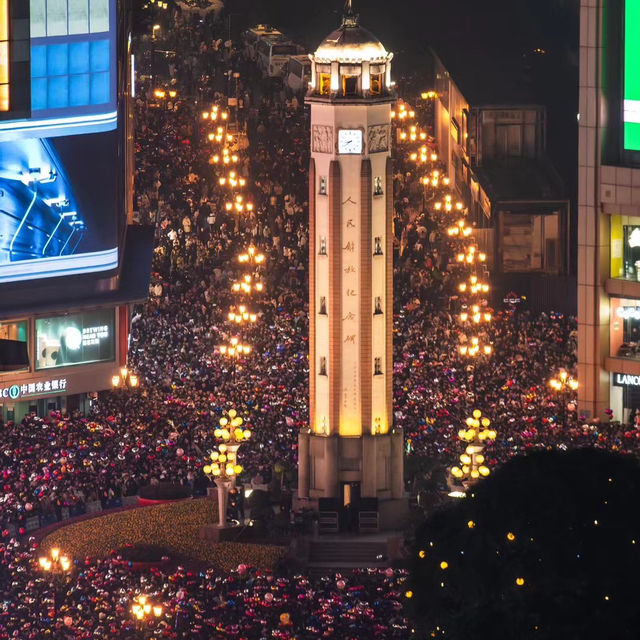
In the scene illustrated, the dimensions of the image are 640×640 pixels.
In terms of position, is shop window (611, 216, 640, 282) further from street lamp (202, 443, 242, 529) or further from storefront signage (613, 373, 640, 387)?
street lamp (202, 443, 242, 529)

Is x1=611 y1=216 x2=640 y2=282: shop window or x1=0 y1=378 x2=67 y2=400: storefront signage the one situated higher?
x1=611 y1=216 x2=640 y2=282: shop window

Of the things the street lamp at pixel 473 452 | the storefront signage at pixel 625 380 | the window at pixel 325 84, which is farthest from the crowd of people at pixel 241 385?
the window at pixel 325 84

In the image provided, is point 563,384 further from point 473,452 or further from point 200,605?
point 200,605

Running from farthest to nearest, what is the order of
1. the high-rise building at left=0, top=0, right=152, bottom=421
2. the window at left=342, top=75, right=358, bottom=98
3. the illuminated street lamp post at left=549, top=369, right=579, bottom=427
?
the illuminated street lamp post at left=549, top=369, right=579, bottom=427 < the window at left=342, top=75, right=358, bottom=98 < the high-rise building at left=0, top=0, right=152, bottom=421

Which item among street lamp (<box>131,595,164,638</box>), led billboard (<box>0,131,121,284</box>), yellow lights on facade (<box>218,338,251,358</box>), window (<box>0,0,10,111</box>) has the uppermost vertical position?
window (<box>0,0,10,111</box>)

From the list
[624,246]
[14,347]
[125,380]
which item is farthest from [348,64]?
[125,380]

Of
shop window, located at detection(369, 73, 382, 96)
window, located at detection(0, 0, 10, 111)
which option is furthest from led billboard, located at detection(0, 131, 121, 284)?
shop window, located at detection(369, 73, 382, 96)

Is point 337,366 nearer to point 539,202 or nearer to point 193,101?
point 539,202
